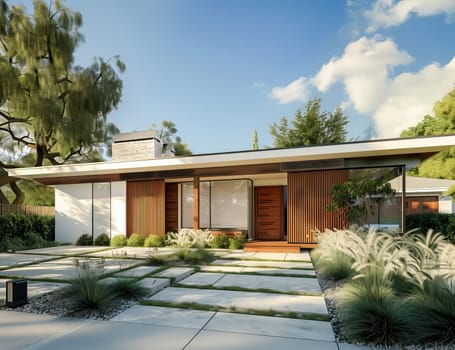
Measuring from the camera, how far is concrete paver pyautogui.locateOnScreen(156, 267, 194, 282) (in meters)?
5.62

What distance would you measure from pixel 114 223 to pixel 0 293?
274 inches

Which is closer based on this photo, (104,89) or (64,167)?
(64,167)

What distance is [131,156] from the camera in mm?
13969

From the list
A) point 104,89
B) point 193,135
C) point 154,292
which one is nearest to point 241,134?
point 193,135

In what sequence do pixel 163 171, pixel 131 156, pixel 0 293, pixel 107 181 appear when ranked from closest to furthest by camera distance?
pixel 0 293, pixel 163 171, pixel 107 181, pixel 131 156

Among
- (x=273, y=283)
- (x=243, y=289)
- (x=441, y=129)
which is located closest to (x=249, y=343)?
(x=243, y=289)

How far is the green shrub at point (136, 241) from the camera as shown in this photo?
1067cm

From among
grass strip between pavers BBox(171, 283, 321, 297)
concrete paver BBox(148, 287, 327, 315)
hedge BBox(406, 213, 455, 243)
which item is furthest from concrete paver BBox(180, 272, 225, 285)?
hedge BBox(406, 213, 455, 243)

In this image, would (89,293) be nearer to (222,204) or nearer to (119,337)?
(119,337)

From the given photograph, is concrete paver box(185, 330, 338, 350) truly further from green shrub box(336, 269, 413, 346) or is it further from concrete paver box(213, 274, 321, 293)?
concrete paver box(213, 274, 321, 293)

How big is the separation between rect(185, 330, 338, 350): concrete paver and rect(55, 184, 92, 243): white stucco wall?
10.5 metres

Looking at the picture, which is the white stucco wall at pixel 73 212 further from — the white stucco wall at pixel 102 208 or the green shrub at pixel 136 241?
the green shrub at pixel 136 241

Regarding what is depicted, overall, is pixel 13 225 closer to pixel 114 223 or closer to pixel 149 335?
pixel 114 223

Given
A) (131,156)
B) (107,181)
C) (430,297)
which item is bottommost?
(430,297)
